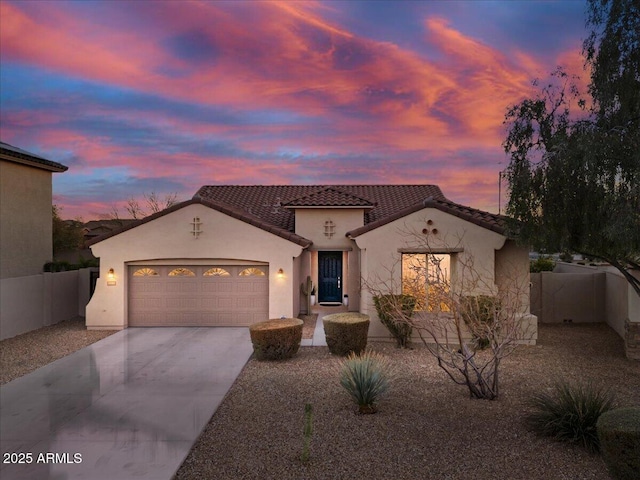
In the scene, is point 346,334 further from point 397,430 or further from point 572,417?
point 572,417

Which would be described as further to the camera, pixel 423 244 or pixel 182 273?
pixel 182 273

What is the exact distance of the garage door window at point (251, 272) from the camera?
1535cm

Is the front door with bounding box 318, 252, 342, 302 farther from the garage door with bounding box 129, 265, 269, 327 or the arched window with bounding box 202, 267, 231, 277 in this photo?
the arched window with bounding box 202, 267, 231, 277

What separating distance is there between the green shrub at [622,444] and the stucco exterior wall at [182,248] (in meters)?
11.0

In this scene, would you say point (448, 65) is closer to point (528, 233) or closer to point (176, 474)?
point (528, 233)

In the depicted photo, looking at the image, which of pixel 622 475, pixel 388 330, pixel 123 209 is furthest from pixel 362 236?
pixel 123 209

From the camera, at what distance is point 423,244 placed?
13.2 metres

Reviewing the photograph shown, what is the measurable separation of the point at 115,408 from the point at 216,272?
794cm

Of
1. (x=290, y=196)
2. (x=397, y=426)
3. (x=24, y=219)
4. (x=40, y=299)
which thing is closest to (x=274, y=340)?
(x=397, y=426)

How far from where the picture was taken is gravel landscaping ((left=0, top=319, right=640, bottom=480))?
17.8 feet

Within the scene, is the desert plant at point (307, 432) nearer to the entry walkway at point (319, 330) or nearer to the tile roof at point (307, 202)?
the entry walkway at point (319, 330)

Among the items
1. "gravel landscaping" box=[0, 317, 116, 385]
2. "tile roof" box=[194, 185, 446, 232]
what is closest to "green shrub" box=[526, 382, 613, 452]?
"gravel landscaping" box=[0, 317, 116, 385]

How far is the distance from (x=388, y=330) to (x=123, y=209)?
38.2 meters

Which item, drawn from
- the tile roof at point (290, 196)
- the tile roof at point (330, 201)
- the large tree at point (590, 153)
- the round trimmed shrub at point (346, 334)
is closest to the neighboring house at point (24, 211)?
the tile roof at point (290, 196)
